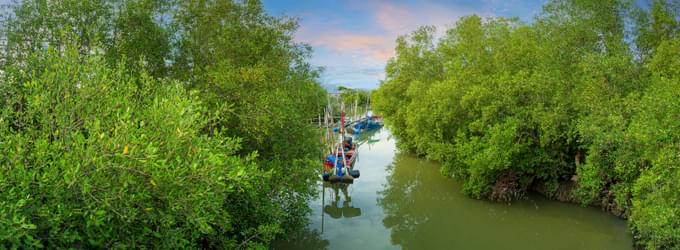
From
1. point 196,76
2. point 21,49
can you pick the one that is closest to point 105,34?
point 21,49

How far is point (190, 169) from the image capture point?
7.76 meters

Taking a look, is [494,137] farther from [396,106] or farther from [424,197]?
[396,106]

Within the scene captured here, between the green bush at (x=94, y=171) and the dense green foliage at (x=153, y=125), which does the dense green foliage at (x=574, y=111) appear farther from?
the green bush at (x=94, y=171)

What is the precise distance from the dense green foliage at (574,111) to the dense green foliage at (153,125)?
9.72 metres

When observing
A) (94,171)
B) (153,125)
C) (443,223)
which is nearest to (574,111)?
(443,223)

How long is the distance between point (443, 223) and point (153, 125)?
49.9 ft

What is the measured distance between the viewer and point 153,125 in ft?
25.8

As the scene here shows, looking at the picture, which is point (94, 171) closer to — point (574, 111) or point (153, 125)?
point (153, 125)

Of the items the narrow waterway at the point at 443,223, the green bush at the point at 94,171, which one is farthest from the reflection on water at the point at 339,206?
the green bush at the point at 94,171

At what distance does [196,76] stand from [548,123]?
16.0 meters

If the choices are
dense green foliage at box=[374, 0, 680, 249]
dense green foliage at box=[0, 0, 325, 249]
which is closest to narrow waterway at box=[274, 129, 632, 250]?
dense green foliage at box=[374, 0, 680, 249]

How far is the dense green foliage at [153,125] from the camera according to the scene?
6398mm

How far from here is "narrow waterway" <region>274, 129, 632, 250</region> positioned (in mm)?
16656

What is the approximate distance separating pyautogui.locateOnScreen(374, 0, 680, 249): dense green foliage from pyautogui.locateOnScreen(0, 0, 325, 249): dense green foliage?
9.72m
